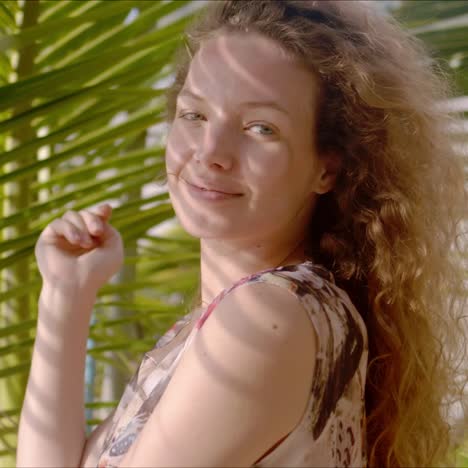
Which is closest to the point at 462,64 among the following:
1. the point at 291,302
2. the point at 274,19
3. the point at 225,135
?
the point at 274,19

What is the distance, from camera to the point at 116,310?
1.83m

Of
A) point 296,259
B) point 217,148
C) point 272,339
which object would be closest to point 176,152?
point 217,148

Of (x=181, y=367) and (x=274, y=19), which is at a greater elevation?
(x=274, y=19)

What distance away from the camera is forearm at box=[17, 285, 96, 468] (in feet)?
3.36

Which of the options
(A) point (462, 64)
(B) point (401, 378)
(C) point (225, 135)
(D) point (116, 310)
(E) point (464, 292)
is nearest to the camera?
(C) point (225, 135)

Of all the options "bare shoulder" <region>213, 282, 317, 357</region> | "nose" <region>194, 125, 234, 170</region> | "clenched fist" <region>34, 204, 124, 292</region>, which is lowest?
"clenched fist" <region>34, 204, 124, 292</region>

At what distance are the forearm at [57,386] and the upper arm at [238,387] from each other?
296mm

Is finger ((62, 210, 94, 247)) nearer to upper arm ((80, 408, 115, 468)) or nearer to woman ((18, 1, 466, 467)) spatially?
woman ((18, 1, 466, 467))

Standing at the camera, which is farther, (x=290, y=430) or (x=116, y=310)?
(x=116, y=310)

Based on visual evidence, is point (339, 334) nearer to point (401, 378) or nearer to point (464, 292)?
point (401, 378)

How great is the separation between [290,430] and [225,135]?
297 millimetres

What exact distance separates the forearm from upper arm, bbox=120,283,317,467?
296 millimetres

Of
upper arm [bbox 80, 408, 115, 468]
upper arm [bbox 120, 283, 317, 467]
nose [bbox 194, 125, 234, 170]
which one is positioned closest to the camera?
upper arm [bbox 120, 283, 317, 467]

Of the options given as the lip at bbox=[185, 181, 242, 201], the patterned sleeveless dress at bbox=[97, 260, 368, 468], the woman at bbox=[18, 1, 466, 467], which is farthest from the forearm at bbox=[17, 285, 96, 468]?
the lip at bbox=[185, 181, 242, 201]
